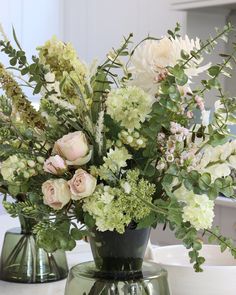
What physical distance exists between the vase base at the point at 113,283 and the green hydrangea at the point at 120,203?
0.39 ft

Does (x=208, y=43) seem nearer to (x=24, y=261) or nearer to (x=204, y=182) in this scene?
(x=204, y=182)

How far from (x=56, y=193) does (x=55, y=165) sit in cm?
3

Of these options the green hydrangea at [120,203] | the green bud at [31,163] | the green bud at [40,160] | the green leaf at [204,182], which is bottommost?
the green hydrangea at [120,203]

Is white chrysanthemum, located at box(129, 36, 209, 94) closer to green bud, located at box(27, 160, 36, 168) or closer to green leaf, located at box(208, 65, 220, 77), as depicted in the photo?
green leaf, located at box(208, 65, 220, 77)

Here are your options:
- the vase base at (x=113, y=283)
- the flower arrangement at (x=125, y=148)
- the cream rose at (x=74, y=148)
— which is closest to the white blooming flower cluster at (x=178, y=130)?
the flower arrangement at (x=125, y=148)

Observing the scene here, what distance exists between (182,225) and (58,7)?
10.1 feet

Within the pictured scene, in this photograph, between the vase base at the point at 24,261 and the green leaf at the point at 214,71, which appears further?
the vase base at the point at 24,261

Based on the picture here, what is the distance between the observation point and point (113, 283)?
2.99 ft

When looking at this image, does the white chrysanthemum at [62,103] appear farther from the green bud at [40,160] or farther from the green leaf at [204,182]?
the green leaf at [204,182]

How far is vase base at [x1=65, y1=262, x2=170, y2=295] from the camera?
910mm

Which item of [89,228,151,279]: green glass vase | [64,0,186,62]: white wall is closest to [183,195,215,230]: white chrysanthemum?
[89,228,151,279]: green glass vase

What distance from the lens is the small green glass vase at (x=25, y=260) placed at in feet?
4.27

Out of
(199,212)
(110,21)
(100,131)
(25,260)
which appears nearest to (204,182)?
(199,212)

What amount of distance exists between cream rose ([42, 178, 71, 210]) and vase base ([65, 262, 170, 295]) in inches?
5.9
